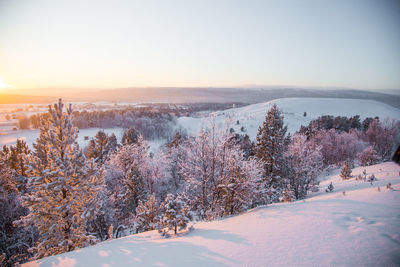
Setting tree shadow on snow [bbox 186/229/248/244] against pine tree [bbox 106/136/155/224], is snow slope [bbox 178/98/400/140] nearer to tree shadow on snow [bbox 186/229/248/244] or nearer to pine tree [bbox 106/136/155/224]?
pine tree [bbox 106/136/155/224]

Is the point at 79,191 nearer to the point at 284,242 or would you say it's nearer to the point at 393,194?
the point at 284,242

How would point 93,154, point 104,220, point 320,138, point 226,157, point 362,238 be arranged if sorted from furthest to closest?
point 320,138
point 93,154
point 104,220
point 226,157
point 362,238

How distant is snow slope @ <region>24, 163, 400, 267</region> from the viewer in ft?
13.4

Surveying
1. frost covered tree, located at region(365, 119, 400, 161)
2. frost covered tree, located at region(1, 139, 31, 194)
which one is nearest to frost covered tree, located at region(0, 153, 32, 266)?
frost covered tree, located at region(1, 139, 31, 194)

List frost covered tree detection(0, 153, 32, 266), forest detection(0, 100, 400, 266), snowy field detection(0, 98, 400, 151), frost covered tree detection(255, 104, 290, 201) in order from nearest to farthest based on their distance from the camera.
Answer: forest detection(0, 100, 400, 266) → frost covered tree detection(0, 153, 32, 266) → frost covered tree detection(255, 104, 290, 201) → snowy field detection(0, 98, 400, 151)

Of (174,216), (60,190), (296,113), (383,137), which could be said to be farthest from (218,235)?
(296,113)

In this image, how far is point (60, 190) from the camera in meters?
8.18

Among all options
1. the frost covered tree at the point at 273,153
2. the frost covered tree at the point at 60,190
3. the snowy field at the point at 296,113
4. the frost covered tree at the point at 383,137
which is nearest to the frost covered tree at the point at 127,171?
the frost covered tree at the point at 60,190

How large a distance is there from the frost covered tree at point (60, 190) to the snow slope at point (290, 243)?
1.97 meters

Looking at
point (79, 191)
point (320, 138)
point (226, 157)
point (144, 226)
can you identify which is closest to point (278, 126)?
point (226, 157)

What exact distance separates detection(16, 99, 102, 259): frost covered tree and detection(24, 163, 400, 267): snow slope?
197 cm

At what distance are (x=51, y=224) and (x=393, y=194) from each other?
13.7 m

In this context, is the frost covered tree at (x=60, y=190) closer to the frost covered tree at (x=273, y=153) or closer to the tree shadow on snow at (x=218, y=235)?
the tree shadow on snow at (x=218, y=235)

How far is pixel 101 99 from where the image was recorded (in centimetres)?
16838
